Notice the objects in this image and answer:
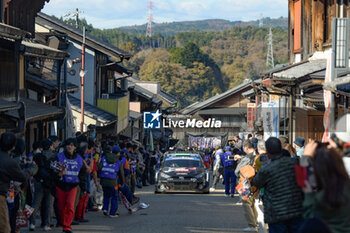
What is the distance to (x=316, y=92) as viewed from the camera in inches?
824

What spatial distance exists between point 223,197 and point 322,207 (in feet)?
56.5

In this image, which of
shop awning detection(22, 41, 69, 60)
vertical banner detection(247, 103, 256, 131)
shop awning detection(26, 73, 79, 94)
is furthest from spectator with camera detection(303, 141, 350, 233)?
vertical banner detection(247, 103, 256, 131)

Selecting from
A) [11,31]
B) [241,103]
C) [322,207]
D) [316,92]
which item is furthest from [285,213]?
[241,103]

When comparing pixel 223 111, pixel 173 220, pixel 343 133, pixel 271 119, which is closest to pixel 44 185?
pixel 173 220

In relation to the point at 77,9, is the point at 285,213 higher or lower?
lower

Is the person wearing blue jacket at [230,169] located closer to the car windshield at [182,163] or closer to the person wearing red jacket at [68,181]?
the car windshield at [182,163]

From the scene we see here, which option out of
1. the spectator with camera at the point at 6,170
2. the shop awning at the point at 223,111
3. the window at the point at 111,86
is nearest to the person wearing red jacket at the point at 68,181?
the spectator with camera at the point at 6,170

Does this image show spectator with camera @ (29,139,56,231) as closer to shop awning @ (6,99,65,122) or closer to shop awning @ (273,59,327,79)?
shop awning @ (6,99,65,122)

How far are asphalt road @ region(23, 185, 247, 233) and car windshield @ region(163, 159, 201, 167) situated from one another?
229 inches

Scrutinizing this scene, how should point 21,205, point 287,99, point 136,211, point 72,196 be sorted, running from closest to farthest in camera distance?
point 21,205
point 72,196
point 136,211
point 287,99

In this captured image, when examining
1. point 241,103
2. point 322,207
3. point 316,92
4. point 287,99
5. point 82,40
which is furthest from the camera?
point 241,103

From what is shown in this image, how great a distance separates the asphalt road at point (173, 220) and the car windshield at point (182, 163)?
5.83m

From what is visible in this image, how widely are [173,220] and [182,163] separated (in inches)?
415

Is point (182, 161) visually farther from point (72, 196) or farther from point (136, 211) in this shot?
point (72, 196)
